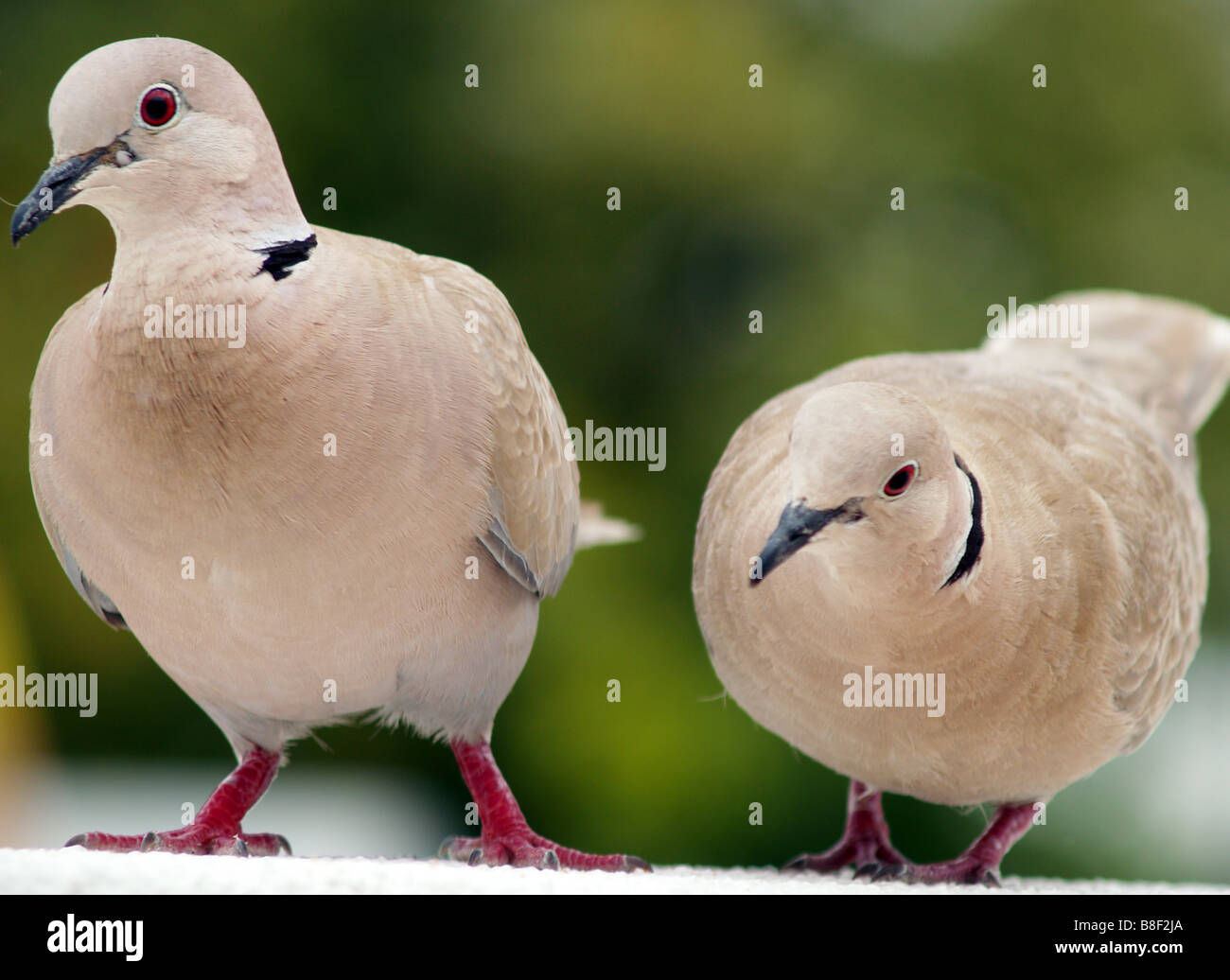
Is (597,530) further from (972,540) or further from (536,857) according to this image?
(972,540)

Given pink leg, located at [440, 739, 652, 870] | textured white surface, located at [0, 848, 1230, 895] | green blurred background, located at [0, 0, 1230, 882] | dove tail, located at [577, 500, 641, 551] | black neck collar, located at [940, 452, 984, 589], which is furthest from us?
green blurred background, located at [0, 0, 1230, 882]

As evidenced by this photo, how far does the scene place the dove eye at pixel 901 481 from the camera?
1983 millimetres

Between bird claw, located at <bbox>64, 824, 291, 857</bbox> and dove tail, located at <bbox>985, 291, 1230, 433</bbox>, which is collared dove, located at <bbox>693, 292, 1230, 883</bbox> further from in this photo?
bird claw, located at <bbox>64, 824, 291, 857</bbox>

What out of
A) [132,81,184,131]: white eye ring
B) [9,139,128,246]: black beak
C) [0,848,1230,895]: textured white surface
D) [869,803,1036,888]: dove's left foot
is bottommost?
[869,803,1036,888]: dove's left foot

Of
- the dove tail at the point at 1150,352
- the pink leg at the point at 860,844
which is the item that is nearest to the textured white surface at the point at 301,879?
the pink leg at the point at 860,844

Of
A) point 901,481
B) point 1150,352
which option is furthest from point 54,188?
point 1150,352

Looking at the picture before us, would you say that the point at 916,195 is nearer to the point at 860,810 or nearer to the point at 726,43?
the point at 726,43

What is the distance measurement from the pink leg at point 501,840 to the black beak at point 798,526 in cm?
63

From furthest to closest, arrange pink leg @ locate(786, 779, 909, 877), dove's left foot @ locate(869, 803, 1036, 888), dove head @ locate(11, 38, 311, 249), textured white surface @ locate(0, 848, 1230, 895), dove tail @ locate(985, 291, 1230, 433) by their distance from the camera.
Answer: dove tail @ locate(985, 291, 1230, 433), pink leg @ locate(786, 779, 909, 877), dove's left foot @ locate(869, 803, 1036, 888), dove head @ locate(11, 38, 311, 249), textured white surface @ locate(0, 848, 1230, 895)

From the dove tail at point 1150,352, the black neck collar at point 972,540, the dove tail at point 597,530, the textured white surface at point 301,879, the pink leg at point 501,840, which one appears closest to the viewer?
the textured white surface at point 301,879

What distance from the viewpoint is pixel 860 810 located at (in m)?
2.87

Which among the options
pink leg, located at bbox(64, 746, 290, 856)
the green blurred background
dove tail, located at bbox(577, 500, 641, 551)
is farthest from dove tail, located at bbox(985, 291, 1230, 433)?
pink leg, located at bbox(64, 746, 290, 856)

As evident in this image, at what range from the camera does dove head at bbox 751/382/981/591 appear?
6.37 ft

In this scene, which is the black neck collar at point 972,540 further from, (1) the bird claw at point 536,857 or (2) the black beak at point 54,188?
(2) the black beak at point 54,188
